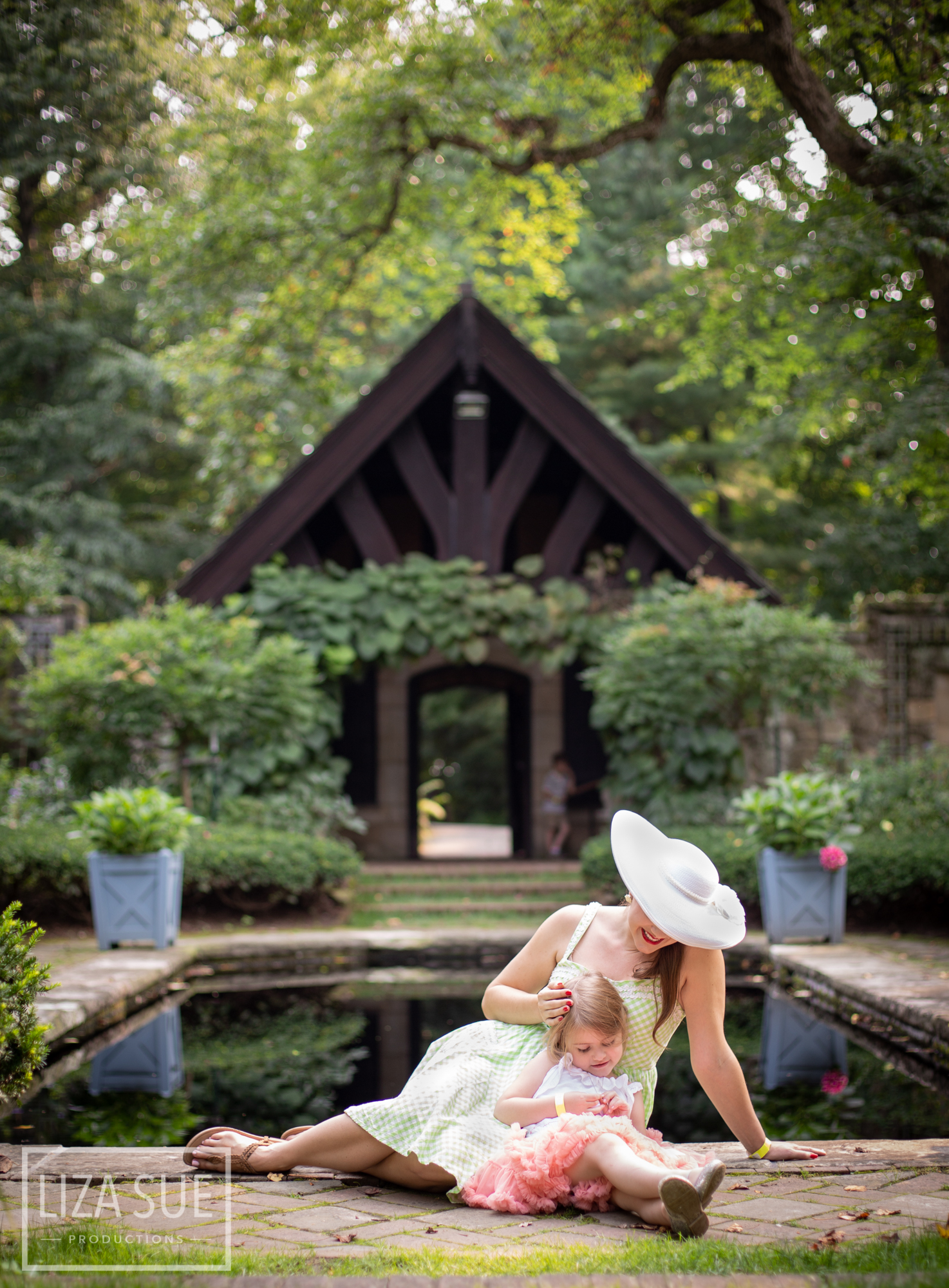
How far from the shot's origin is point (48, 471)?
19.9 metres

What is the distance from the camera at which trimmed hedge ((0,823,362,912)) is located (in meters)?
8.93

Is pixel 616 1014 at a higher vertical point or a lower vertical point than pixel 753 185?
lower

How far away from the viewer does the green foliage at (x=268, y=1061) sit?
4734 mm

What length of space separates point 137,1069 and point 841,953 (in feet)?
15.3

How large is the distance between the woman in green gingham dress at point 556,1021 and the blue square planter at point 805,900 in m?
4.91

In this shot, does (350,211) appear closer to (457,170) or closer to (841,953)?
(457,170)

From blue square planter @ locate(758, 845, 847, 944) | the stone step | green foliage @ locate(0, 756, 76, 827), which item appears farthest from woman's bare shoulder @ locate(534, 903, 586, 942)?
the stone step

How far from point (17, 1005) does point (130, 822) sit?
167 inches

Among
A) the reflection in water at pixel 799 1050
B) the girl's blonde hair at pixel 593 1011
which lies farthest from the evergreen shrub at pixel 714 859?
the girl's blonde hair at pixel 593 1011

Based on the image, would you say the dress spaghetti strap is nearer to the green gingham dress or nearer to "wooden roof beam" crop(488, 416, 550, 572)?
the green gingham dress

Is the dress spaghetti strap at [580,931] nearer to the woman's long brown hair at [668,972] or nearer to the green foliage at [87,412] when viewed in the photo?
the woman's long brown hair at [668,972]

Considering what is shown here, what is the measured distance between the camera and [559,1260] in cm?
258

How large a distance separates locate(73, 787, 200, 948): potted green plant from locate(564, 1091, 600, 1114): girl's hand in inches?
218

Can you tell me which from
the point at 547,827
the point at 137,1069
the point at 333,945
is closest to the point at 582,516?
the point at 547,827
